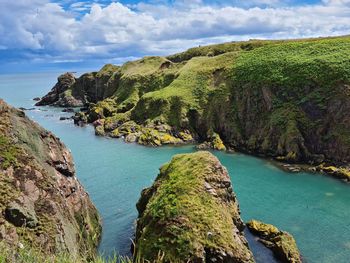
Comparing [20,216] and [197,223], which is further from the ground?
[20,216]

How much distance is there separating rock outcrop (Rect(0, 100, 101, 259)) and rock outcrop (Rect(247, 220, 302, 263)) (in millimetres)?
17897

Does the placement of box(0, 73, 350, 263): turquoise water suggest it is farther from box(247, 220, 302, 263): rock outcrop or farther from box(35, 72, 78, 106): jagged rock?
box(35, 72, 78, 106): jagged rock

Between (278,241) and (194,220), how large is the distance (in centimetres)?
1198

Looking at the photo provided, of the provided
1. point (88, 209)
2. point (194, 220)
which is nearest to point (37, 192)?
point (88, 209)

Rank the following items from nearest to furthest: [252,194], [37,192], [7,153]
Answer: [37,192] < [7,153] < [252,194]

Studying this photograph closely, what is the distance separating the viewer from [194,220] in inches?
1264

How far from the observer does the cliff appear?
3004 inches

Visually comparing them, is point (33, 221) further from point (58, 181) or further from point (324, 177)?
point (324, 177)

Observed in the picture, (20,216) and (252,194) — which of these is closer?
(20,216)

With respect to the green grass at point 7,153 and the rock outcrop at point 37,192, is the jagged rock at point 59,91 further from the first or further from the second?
the green grass at point 7,153

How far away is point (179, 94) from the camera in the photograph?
351 ft

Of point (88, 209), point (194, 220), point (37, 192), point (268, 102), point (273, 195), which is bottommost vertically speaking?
point (273, 195)

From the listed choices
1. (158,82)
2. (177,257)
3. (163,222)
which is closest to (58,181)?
(163,222)

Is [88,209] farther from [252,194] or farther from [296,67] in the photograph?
[296,67]
